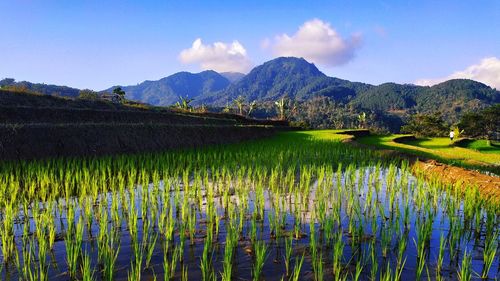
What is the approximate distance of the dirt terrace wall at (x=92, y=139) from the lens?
1148cm

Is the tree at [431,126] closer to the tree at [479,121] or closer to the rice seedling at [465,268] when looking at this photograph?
the tree at [479,121]

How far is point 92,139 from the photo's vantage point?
13625mm

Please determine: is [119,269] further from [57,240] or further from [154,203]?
[154,203]

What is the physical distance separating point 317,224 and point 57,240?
3743mm

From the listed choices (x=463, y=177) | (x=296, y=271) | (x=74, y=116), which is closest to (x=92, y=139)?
(x=74, y=116)

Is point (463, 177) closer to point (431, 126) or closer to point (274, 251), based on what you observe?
point (274, 251)

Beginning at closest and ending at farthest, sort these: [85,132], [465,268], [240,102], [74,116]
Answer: [465,268] < [85,132] < [74,116] < [240,102]

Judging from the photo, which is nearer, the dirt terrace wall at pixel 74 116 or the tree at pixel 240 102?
the dirt terrace wall at pixel 74 116

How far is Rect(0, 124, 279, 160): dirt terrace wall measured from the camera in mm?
11477

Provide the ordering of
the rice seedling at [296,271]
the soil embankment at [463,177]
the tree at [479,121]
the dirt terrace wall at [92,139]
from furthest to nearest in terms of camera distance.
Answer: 1. the tree at [479,121]
2. the dirt terrace wall at [92,139]
3. the soil embankment at [463,177]
4. the rice seedling at [296,271]

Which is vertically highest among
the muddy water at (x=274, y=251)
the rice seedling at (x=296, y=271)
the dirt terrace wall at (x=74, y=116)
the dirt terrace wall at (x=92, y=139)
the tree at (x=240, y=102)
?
the tree at (x=240, y=102)

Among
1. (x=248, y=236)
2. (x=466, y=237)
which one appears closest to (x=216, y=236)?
(x=248, y=236)

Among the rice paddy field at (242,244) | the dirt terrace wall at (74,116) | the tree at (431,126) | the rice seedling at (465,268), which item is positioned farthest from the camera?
the tree at (431,126)

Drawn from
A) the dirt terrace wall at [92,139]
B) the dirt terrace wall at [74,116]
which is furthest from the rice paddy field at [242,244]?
the dirt terrace wall at [74,116]
